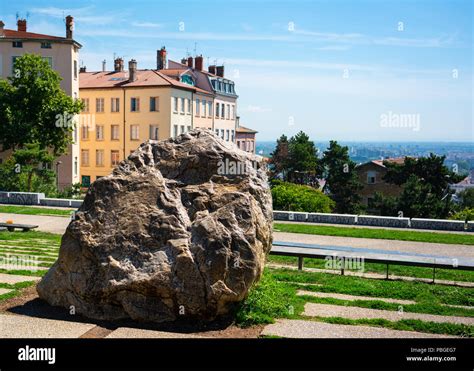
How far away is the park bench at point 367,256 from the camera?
1457 centimetres

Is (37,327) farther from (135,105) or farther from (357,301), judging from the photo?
(135,105)

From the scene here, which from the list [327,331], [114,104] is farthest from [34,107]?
[327,331]

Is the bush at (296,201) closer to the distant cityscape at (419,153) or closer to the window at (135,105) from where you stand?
the distant cityscape at (419,153)

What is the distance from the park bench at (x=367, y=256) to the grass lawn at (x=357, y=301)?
62cm

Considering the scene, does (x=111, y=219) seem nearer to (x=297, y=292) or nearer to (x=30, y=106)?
(x=297, y=292)

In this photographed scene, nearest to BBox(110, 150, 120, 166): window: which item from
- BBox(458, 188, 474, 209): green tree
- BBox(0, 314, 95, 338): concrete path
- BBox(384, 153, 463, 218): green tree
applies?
BBox(384, 153, 463, 218): green tree

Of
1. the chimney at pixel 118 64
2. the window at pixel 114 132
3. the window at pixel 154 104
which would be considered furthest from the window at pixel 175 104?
the chimney at pixel 118 64

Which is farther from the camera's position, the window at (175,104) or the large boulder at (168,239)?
the window at (175,104)

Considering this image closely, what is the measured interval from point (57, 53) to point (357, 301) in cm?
4493

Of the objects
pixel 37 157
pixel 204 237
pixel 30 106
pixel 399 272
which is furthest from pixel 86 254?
pixel 30 106

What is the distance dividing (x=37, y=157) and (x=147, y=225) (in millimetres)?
25324

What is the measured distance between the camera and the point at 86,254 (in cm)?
1091

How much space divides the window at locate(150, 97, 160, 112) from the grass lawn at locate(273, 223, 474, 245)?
36.4 m
